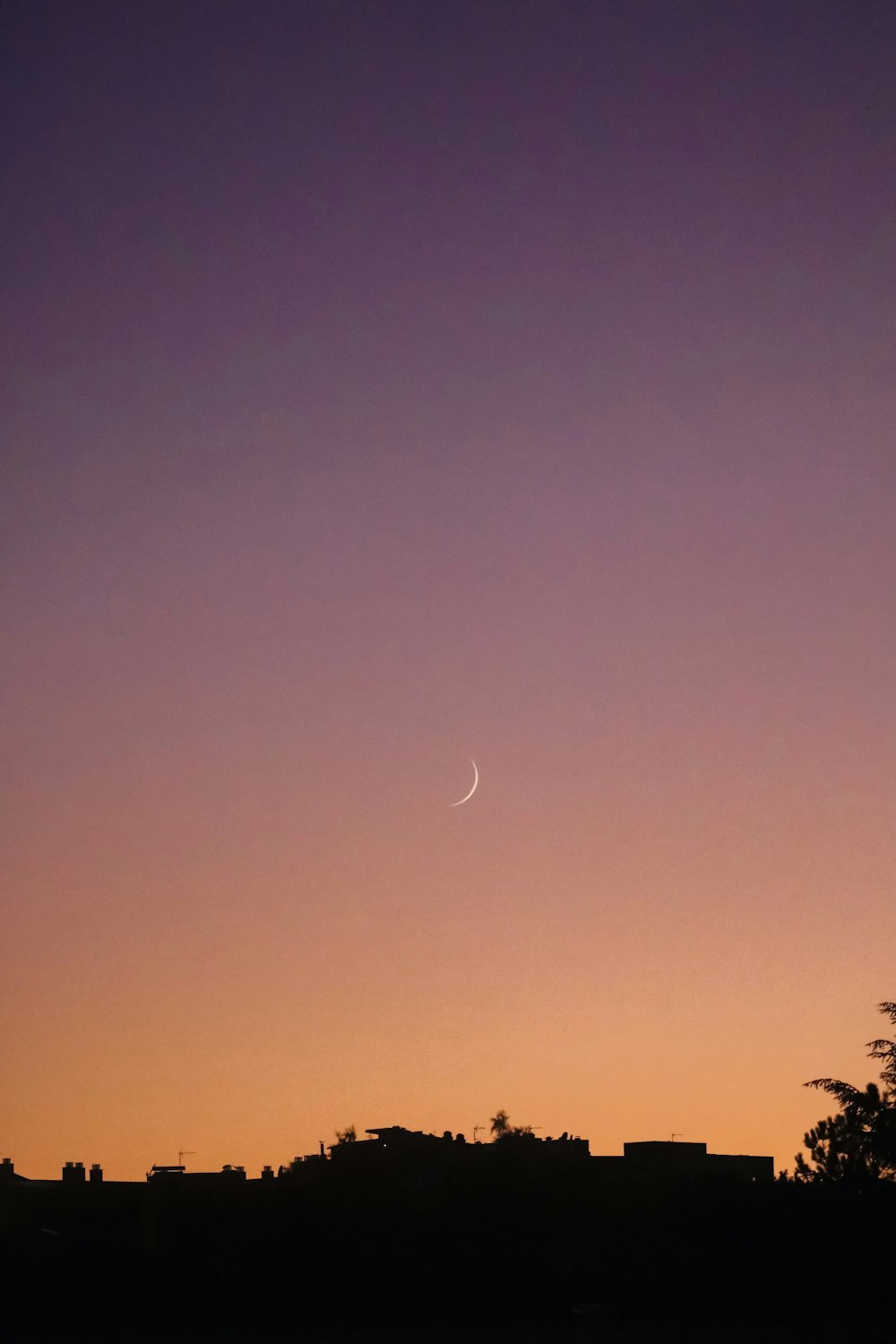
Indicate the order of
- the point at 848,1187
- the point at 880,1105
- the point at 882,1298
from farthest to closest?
the point at 880,1105 → the point at 848,1187 → the point at 882,1298

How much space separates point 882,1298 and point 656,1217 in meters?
7.09

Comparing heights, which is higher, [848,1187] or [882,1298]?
[848,1187]

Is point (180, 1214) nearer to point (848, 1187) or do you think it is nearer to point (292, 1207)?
point (292, 1207)

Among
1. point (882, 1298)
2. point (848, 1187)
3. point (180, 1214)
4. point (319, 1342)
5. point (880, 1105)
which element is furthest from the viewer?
point (880, 1105)

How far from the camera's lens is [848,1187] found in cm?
5553

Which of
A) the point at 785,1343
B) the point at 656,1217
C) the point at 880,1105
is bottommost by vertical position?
the point at 785,1343

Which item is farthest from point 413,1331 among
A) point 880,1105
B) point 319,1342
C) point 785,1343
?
point 880,1105

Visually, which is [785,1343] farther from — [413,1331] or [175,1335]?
[175,1335]

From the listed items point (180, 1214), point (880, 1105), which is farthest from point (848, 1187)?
point (180, 1214)

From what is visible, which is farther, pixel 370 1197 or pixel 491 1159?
pixel 491 1159

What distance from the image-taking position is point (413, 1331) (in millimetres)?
41844

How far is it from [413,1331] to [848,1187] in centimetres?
2012

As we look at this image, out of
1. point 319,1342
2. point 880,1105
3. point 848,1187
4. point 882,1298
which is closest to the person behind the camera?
point 319,1342

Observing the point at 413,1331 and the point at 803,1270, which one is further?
the point at 803,1270
